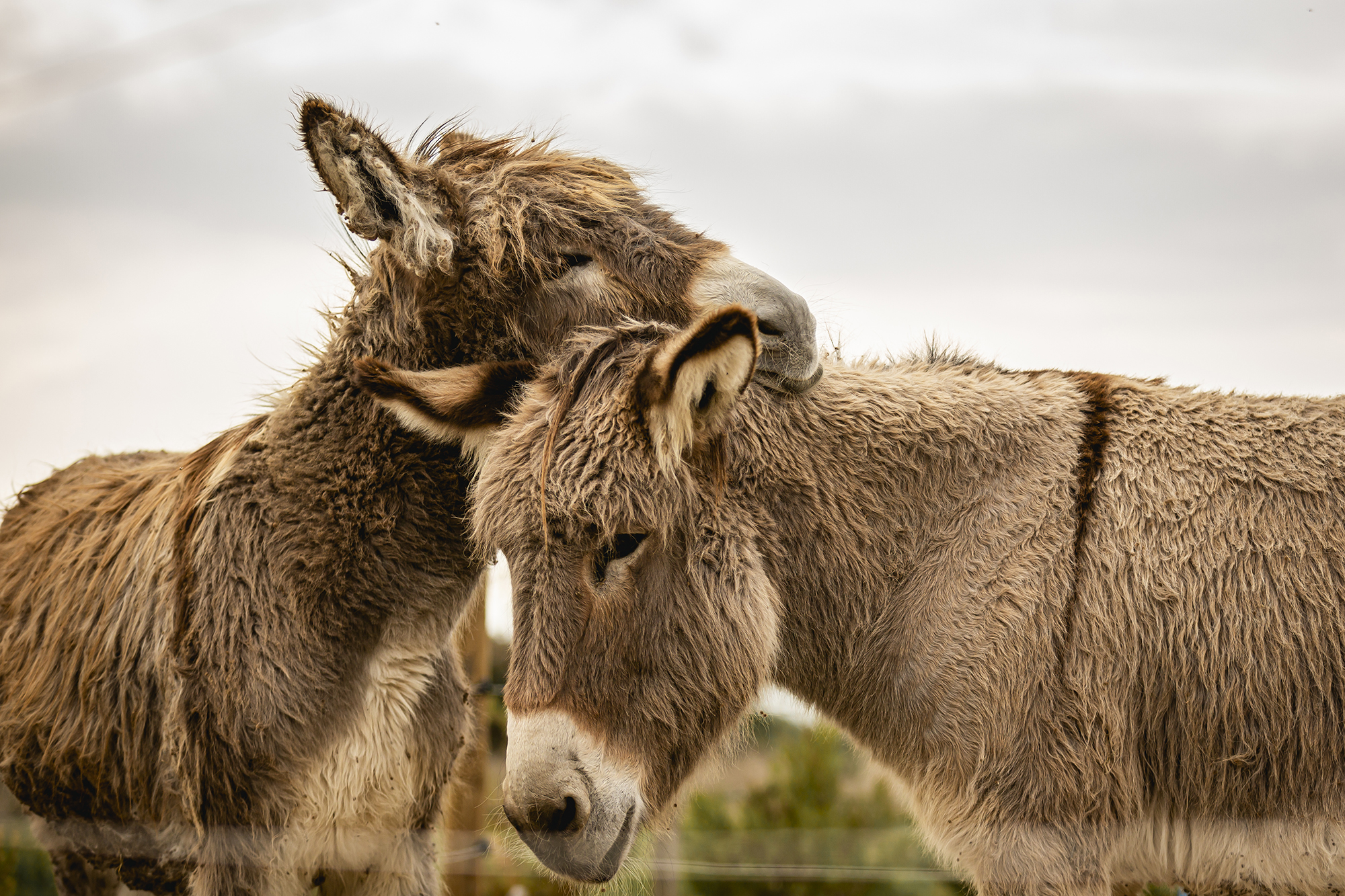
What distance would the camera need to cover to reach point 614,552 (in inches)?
84.1

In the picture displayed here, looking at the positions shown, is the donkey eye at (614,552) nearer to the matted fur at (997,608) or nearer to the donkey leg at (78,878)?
the matted fur at (997,608)

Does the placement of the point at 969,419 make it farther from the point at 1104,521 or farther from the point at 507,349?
the point at 507,349

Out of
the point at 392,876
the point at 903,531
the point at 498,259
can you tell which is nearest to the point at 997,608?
the point at 903,531

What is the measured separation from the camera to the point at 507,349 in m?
2.84

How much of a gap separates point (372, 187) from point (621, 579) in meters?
1.37

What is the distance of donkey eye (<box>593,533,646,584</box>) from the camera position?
2.12 m

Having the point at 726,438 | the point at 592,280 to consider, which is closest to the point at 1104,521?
the point at 726,438

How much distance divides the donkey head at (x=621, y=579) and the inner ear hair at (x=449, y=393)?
2 cm

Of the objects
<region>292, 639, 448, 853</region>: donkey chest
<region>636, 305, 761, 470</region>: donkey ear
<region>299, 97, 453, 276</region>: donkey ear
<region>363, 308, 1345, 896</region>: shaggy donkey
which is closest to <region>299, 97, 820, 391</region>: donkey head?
<region>299, 97, 453, 276</region>: donkey ear

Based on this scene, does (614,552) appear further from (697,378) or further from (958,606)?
(958,606)

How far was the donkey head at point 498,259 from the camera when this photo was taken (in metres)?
2.67

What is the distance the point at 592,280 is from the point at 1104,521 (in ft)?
5.03

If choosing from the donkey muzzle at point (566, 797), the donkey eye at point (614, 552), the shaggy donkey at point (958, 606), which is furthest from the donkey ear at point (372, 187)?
the donkey muzzle at point (566, 797)

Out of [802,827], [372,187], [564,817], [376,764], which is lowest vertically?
[802,827]
